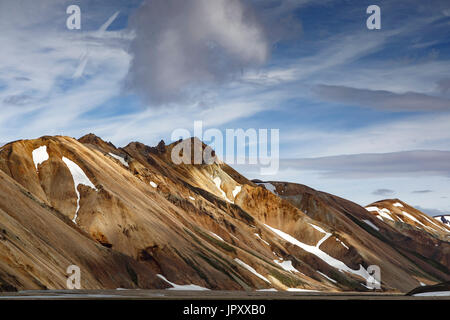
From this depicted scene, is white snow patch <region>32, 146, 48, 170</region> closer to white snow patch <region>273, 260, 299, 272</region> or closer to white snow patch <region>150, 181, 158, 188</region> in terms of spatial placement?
white snow patch <region>150, 181, 158, 188</region>

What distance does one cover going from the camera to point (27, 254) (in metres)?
76.9

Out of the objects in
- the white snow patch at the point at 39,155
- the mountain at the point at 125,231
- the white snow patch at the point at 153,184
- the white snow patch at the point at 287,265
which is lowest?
the white snow patch at the point at 287,265

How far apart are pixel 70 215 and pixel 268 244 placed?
7338 centimetres

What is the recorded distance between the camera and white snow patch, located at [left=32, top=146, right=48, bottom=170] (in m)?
129

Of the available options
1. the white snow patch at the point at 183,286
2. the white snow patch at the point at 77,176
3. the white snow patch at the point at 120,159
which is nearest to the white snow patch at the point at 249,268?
the white snow patch at the point at 183,286

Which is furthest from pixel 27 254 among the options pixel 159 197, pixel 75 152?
pixel 159 197

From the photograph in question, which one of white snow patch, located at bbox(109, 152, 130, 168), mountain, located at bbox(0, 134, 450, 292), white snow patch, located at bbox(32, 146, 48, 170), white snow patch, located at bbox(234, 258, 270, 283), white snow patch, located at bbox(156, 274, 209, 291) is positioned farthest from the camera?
white snow patch, located at bbox(109, 152, 130, 168)

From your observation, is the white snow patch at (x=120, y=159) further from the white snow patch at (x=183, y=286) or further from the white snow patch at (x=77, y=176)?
the white snow patch at (x=183, y=286)

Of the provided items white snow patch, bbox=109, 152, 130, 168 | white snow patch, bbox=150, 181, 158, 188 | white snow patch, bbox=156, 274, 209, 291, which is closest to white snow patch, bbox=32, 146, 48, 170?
white snow patch, bbox=109, 152, 130, 168

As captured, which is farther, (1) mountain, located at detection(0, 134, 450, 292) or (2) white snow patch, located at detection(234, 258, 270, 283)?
(2) white snow patch, located at detection(234, 258, 270, 283)

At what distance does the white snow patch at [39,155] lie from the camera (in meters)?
129

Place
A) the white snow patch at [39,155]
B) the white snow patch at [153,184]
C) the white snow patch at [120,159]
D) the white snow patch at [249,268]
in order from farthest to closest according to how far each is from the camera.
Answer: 1. the white snow patch at [120,159]
2. the white snow patch at [153,184]
3. the white snow patch at [249,268]
4. the white snow patch at [39,155]

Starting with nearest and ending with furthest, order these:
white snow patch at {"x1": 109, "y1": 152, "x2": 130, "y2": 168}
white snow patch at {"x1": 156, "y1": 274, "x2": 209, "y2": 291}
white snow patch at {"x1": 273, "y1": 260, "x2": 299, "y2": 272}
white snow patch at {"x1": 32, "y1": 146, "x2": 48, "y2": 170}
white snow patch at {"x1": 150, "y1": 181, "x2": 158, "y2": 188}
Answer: white snow patch at {"x1": 156, "y1": 274, "x2": 209, "y2": 291}, white snow patch at {"x1": 32, "y1": 146, "x2": 48, "y2": 170}, white snow patch at {"x1": 150, "y1": 181, "x2": 158, "y2": 188}, white snow patch at {"x1": 109, "y1": 152, "x2": 130, "y2": 168}, white snow patch at {"x1": 273, "y1": 260, "x2": 299, "y2": 272}
